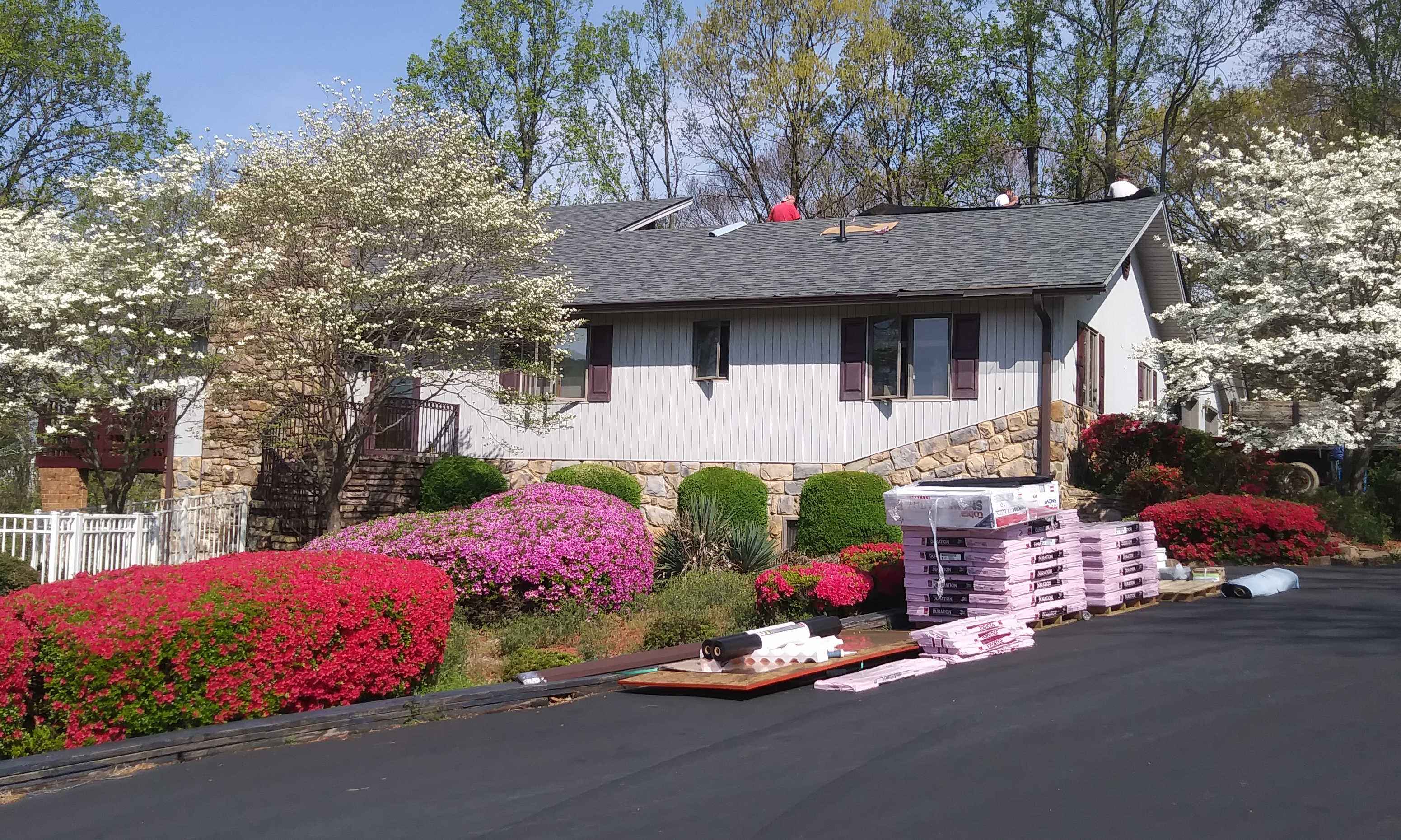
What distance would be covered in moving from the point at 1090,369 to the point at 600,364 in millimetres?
7943

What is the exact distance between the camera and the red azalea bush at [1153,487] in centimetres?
1634

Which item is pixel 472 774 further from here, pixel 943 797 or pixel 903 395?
pixel 903 395

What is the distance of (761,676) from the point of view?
8.12 meters

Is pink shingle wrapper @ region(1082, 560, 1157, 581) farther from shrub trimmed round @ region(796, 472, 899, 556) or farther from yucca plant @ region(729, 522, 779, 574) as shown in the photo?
yucca plant @ region(729, 522, 779, 574)

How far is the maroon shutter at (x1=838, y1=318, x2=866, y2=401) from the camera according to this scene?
695 inches

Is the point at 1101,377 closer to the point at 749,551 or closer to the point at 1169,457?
the point at 1169,457

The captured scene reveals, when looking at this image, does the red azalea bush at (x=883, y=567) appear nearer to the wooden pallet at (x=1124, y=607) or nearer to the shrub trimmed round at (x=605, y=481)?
the wooden pallet at (x=1124, y=607)

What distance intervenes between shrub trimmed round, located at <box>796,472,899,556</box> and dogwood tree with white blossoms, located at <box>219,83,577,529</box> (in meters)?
4.37

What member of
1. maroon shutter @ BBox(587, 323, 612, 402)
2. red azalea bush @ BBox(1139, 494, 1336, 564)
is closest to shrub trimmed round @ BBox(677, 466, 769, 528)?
maroon shutter @ BBox(587, 323, 612, 402)

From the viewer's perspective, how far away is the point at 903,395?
17.5 m

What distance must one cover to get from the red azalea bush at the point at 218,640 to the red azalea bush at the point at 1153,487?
1149 centimetres

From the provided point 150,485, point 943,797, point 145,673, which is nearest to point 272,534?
point 150,485

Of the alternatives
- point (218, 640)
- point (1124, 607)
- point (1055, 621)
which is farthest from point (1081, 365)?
point (218, 640)

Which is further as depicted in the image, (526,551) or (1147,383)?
(1147,383)
